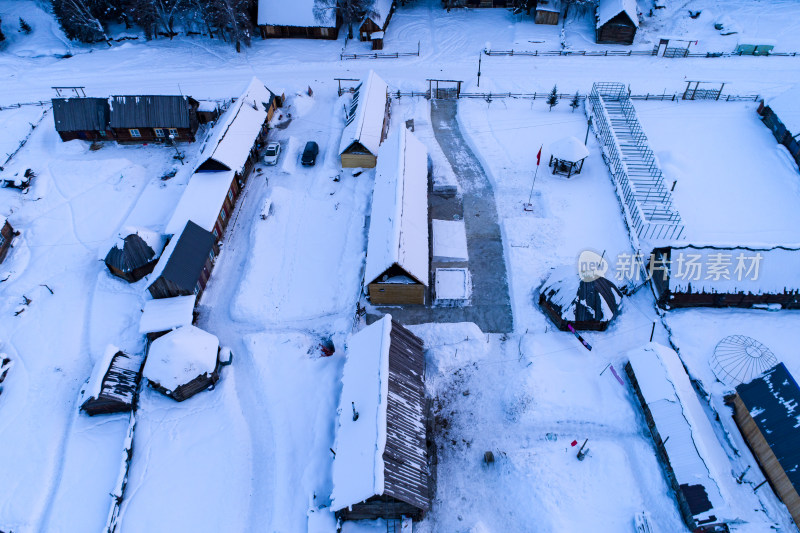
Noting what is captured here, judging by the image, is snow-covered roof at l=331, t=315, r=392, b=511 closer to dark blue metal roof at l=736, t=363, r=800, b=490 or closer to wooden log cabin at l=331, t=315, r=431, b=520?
wooden log cabin at l=331, t=315, r=431, b=520

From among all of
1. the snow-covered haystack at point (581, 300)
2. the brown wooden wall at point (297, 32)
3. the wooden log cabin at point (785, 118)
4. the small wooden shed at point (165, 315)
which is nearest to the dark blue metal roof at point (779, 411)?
the snow-covered haystack at point (581, 300)

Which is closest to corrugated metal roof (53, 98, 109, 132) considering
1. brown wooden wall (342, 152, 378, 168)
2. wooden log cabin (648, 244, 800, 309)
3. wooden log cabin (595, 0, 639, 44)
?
brown wooden wall (342, 152, 378, 168)

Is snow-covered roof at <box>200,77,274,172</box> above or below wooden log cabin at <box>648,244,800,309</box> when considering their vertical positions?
above

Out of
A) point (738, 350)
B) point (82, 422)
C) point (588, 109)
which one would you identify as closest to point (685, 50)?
point (588, 109)

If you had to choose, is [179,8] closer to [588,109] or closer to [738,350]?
[588,109]

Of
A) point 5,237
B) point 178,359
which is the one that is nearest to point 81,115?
point 5,237

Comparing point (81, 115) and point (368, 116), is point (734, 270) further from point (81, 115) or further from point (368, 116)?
point (81, 115)

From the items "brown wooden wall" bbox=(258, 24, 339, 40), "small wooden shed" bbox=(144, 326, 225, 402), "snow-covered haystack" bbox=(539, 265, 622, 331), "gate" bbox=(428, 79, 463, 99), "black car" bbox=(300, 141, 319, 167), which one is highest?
"brown wooden wall" bbox=(258, 24, 339, 40)
